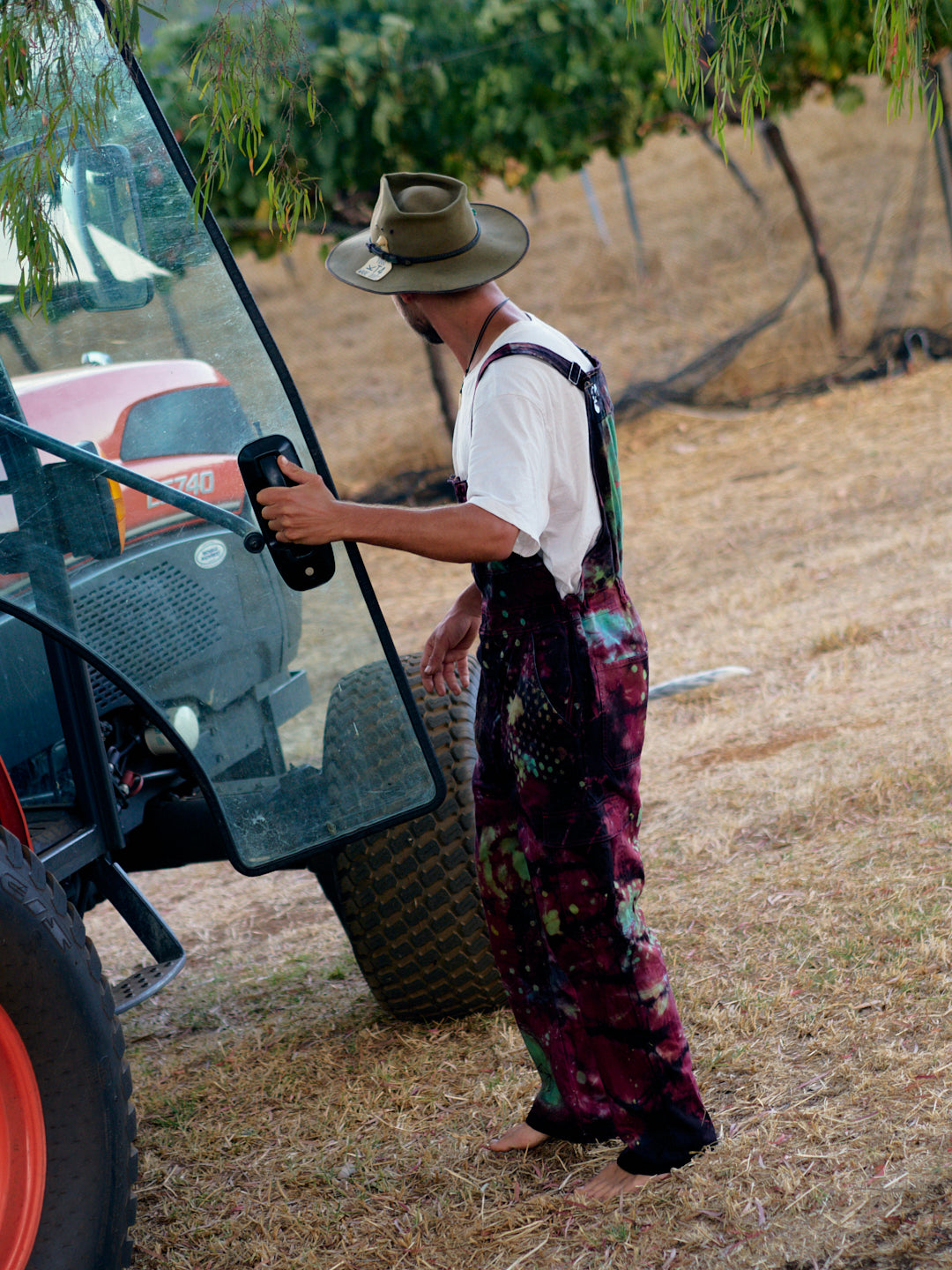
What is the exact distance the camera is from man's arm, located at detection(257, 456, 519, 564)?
1.91m

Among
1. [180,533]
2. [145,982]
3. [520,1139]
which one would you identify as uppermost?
[180,533]

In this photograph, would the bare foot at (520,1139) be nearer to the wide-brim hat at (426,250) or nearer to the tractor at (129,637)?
the tractor at (129,637)

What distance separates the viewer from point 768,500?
27.5 ft

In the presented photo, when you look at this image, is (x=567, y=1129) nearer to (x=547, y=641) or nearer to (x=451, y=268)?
(x=547, y=641)

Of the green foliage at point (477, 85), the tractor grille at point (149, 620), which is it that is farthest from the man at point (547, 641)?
the green foliage at point (477, 85)

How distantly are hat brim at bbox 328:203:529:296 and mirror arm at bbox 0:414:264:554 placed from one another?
0.48 metres

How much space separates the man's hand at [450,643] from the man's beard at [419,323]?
51 cm

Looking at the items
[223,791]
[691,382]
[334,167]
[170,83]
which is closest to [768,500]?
[691,382]

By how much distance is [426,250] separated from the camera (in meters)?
2.09

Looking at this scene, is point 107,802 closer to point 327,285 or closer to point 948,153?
point 948,153

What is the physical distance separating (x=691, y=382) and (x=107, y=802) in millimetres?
9296

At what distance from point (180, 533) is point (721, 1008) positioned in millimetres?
1611

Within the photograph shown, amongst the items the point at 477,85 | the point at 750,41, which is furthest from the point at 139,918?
the point at 477,85

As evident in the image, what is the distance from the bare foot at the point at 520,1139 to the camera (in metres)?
2.46
